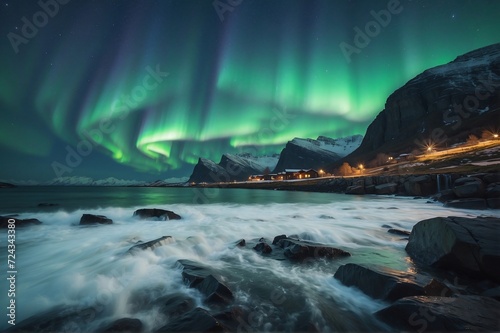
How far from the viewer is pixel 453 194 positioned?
30438mm

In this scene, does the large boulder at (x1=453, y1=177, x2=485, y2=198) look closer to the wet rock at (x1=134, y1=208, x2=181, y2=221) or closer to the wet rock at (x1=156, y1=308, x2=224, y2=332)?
the wet rock at (x1=134, y1=208, x2=181, y2=221)

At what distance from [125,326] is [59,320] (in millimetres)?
2138

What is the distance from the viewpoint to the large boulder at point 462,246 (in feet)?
25.1

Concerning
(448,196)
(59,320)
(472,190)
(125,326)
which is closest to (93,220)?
(59,320)

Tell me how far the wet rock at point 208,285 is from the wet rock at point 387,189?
185 feet

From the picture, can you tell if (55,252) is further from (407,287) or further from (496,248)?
(496,248)

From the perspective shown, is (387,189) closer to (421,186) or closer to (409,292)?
(421,186)

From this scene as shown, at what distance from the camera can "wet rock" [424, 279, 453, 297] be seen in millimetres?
6273

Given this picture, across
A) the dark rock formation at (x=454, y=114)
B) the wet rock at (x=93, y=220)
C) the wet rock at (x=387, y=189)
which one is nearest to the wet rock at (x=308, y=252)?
the wet rock at (x=93, y=220)

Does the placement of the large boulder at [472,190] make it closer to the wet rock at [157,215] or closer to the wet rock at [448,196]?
the wet rock at [448,196]

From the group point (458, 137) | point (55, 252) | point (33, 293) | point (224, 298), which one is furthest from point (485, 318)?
point (458, 137)

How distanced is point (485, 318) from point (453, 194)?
3353 cm

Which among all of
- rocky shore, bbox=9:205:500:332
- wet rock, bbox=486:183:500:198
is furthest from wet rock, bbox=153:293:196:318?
wet rock, bbox=486:183:500:198

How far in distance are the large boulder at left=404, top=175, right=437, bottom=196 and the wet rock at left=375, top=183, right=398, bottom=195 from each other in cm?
498
